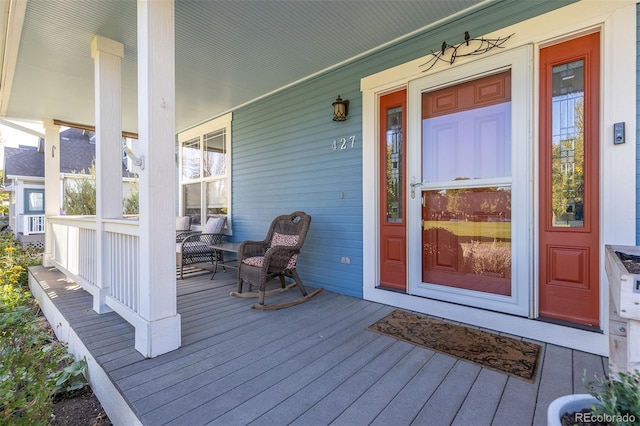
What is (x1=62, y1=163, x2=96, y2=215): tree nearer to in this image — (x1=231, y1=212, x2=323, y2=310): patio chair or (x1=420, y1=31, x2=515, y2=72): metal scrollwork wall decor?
(x1=231, y1=212, x2=323, y2=310): patio chair

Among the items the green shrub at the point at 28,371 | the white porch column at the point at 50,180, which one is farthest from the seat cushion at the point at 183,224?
the green shrub at the point at 28,371

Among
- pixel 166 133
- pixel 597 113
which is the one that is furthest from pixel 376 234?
pixel 166 133

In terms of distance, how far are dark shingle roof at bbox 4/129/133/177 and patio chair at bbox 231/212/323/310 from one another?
1014 cm

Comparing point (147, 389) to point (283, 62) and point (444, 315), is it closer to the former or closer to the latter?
point (444, 315)

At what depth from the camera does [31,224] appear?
407 inches

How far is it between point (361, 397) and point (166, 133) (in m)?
2.07

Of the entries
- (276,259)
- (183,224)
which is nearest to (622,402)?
(276,259)

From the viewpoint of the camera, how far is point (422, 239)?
2957mm

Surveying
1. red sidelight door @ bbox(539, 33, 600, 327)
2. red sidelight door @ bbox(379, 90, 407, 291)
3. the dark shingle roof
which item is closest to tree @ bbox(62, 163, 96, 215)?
the dark shingle roof

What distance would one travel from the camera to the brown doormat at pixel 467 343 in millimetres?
1910

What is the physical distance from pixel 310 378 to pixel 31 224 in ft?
43.4

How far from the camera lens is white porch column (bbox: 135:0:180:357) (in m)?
1.98

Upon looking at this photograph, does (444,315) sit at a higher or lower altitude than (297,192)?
lower

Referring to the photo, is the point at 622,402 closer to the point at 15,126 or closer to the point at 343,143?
the point at 343,143
